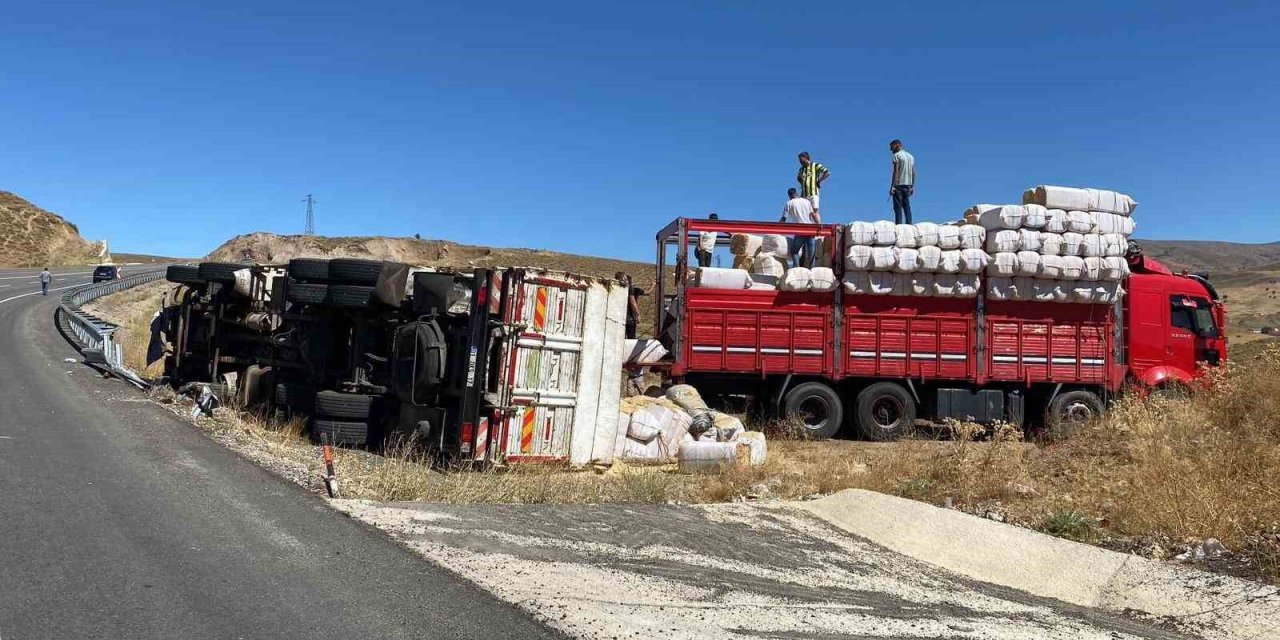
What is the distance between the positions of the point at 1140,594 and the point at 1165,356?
11398mm

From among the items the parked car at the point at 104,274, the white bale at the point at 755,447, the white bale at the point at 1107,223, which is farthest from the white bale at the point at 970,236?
the parked car at the point at 104,274

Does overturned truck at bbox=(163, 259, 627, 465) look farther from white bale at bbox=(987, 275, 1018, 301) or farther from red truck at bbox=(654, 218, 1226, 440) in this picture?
white bale at bbox=(987, 275, 1018, 301)

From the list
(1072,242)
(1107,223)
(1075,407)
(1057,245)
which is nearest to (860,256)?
(1057,245)

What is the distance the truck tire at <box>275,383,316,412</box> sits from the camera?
40.9 feet

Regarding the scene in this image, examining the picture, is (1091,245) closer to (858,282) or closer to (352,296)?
(858,282)

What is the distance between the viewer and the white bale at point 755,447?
11.7 meters

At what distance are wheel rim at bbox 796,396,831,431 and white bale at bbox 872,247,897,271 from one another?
240 centimetres

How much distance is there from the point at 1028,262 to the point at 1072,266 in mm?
762

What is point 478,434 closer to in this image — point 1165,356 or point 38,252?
point 1165,356

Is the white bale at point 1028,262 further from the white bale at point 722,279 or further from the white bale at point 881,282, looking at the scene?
the white bale at point 722,279

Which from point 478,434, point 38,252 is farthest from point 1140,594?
point 38,252

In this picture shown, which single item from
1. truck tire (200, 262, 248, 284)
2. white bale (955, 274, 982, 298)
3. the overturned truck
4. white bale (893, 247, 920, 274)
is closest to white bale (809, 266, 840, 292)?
white bale (893, 247, 920, 274)

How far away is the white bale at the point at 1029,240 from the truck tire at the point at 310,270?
10528 millimetres

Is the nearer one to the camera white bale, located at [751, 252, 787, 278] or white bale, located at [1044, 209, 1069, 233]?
white bale, located at [1044, 209, 1069, 233]
